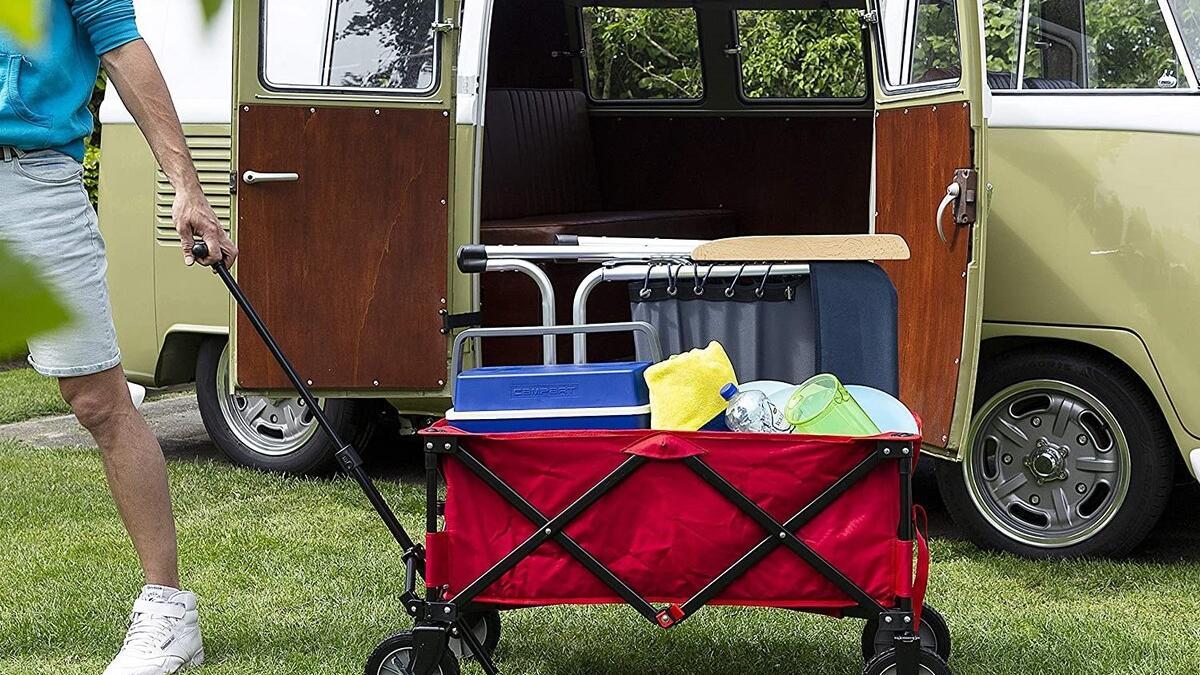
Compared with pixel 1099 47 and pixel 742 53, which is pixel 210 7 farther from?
pixel 742 53

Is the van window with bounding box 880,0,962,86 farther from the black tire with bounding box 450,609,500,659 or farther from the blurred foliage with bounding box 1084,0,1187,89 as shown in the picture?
the black tire with bounding box 450,609,500,659

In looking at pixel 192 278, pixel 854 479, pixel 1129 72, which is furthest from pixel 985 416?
pixel 192 278

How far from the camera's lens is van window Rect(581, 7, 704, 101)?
6863mm

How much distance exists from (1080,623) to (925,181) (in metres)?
1.37

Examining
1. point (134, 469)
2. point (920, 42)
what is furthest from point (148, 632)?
point (920, 42)

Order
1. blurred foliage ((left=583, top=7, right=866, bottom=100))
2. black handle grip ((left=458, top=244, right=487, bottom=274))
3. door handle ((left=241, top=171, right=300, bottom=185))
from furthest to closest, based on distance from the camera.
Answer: blurred foliage ((left=583, top=7, right=866, bottom=100)), door handle ((left=241, top=171, right=300, bottom=185)), black handle grip ((left=458, top=244, right=487, bottom=274))

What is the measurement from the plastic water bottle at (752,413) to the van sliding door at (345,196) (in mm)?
2033

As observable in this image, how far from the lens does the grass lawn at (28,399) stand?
7871mm

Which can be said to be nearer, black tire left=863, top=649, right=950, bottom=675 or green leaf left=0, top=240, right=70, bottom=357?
green leaf left=0, top=240, right=70, bottom=357

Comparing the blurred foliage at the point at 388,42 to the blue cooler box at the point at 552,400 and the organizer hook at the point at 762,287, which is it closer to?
the organizer hook at the point at 762,287

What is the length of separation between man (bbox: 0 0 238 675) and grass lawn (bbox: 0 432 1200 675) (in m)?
0.20

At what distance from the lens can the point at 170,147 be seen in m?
3.15

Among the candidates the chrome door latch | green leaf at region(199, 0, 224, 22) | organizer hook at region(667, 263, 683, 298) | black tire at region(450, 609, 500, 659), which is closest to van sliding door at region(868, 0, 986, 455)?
the chrome door latch

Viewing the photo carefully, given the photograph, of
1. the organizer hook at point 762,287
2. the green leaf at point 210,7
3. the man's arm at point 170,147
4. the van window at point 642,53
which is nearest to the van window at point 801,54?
the van window at point 642,53
